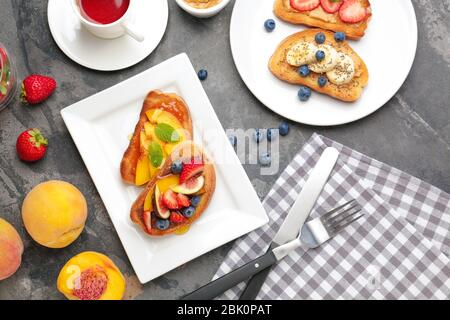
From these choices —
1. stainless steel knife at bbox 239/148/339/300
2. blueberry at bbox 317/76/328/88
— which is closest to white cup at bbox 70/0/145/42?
blueberry at bbox 317/76/328/88

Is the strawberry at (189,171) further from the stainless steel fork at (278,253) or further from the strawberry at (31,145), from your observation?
the strawberry at (31,145)

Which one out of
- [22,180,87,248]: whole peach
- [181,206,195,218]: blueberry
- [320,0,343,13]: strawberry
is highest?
[320,0,343,13]: strawberry

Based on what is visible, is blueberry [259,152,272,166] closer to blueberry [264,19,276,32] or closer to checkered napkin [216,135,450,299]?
checkered napkin [216,135,450,299]

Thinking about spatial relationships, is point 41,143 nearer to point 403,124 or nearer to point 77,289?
point 77,289

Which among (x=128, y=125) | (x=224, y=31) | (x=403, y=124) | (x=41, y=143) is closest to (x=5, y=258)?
(x=41, y=143)

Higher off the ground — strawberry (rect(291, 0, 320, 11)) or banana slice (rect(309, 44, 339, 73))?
strawberry (rect(291, 0, 320, 11))

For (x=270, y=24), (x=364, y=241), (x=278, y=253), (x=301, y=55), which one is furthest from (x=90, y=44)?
(x=364, y=241)

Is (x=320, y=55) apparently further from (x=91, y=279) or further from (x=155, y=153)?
(x=91, y=279)
